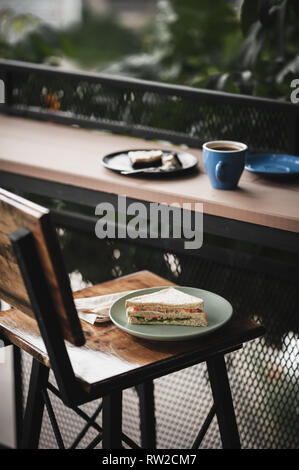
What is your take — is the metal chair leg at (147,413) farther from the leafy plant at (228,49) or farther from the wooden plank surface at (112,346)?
the leafy plant at (228,49)

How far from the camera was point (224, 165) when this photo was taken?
1604 millimetres

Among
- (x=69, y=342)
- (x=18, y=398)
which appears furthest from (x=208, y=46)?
(x=69, y=342)

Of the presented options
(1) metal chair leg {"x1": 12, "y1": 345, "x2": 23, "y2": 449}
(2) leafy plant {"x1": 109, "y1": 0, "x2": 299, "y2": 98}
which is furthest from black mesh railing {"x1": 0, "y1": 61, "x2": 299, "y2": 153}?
(1) metal chair leg {"x1": 12, "y1": 345, "x2": 23, "y2": 449}

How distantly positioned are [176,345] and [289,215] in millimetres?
365

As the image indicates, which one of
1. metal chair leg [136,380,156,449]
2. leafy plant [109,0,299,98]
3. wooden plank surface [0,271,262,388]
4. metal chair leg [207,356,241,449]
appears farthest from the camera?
leafy plant [109,0,299,98]

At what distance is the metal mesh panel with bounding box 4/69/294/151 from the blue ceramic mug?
0.28m

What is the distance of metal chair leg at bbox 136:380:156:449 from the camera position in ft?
5.75

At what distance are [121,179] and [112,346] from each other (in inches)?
20.4

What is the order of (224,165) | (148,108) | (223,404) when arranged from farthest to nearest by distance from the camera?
(148,108) < (224,165) < (223,404)

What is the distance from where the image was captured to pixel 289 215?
1474 mm

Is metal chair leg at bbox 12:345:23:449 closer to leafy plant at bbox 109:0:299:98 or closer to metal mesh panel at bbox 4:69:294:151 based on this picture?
metal mesh panel at bbox 4:69:294:151

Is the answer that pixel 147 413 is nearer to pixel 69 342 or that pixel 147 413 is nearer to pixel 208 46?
pixel 69 342

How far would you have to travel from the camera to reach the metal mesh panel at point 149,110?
1935 mm
